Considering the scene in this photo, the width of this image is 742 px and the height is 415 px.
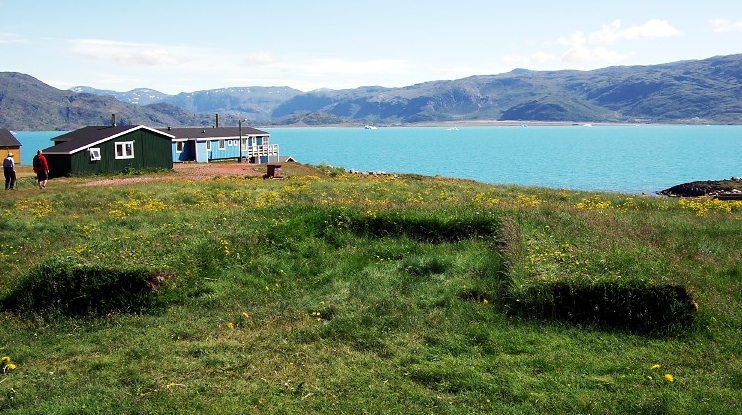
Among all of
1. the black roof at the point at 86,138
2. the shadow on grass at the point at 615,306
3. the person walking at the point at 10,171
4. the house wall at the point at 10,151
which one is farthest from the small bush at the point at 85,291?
the house wall at the point at 10,151

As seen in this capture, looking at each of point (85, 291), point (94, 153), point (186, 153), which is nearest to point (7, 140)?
point (186, 153)

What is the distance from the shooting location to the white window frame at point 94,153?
4484cm

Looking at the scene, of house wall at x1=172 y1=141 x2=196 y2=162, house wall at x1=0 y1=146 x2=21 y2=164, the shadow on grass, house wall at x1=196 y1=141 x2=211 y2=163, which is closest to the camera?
the shadow on grass

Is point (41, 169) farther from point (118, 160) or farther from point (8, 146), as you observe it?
point (8, 146)

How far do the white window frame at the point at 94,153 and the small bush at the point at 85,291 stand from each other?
35.0 metres

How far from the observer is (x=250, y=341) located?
34.9 feet

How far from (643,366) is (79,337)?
10020mm

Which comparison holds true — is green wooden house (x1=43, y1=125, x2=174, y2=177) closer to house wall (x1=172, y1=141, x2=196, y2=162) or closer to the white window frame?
the white window frame

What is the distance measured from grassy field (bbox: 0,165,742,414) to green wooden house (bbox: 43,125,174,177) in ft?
89.5

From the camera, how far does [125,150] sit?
157 feet

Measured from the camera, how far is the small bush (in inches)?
497

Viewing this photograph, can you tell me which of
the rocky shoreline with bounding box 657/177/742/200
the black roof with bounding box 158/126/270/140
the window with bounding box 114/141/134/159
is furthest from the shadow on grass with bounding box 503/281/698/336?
the black roof with bounding box 158/126/270/140

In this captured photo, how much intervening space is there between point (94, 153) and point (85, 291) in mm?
36199

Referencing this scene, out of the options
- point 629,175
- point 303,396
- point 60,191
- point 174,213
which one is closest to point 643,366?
point 303,396
